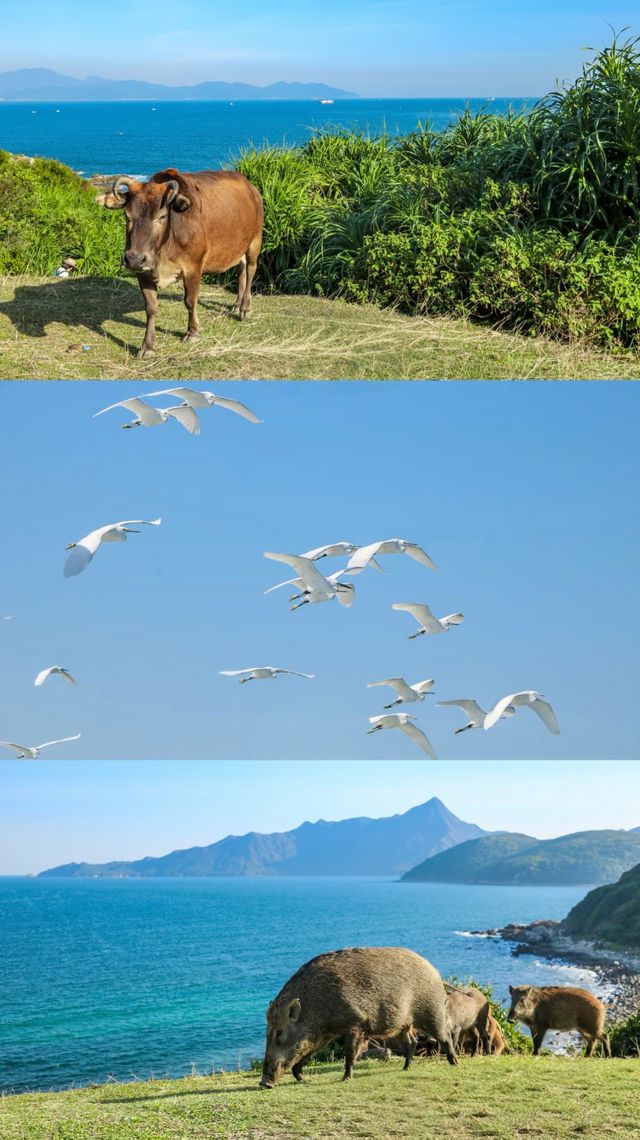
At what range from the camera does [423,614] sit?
22.2 ft

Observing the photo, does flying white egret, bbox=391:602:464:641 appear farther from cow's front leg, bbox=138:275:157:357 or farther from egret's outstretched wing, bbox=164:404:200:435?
cow's front leg, bbox=138:275:157:357

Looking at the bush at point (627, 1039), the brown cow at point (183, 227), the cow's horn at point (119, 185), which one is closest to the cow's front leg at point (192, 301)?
the brown cow at point (183, 227)

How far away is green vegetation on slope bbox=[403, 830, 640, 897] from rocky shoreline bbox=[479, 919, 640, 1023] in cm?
1506

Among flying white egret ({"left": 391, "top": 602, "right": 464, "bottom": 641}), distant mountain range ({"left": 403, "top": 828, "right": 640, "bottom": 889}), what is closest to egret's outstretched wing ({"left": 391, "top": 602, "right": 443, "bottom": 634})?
flying white egret ({"left": 391, "top": 602, "right": 464, "bottom": 641})

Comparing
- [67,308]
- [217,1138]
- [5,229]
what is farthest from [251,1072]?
[5,229]

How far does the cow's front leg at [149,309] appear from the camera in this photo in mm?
8805

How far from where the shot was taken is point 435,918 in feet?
111

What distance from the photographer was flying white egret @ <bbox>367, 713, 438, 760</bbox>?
6.57 metres

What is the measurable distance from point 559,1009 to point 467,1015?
62 cm

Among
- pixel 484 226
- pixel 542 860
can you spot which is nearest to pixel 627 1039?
pixel 484 226

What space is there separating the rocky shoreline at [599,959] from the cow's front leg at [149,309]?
620 centimetres

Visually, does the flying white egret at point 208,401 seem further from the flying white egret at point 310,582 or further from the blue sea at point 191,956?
the blue sea at point 191,956

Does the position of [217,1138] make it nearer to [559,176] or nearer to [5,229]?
[559,176]

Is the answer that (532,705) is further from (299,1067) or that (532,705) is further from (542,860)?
(542,860)
